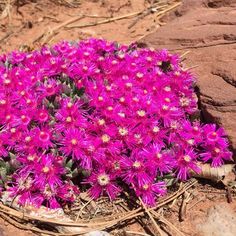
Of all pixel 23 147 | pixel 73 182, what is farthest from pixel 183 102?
pixel 23 147

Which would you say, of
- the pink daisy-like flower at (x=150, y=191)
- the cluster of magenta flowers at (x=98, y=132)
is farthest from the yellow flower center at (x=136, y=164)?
the pink daisy-like flower at (x=150, y=191)

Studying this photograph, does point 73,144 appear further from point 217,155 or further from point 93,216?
point 217,155

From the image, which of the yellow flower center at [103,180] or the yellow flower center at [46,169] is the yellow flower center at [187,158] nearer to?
the yellow flower center at [103,180]

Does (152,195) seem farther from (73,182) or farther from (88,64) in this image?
(88,64)

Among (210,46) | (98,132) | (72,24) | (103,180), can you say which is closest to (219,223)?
(103,180)

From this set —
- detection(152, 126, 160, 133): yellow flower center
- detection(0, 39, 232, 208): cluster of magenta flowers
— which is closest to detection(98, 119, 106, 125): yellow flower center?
detection(0, 39, 232, 208): cluster of magenta flowers

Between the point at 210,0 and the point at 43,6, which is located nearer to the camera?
the point at 210,0

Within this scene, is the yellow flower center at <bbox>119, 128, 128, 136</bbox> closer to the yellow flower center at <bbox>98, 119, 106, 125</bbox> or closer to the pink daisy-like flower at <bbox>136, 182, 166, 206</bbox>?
the yellow flower center at <bbox>98, 119, 106, 125</bbox>
